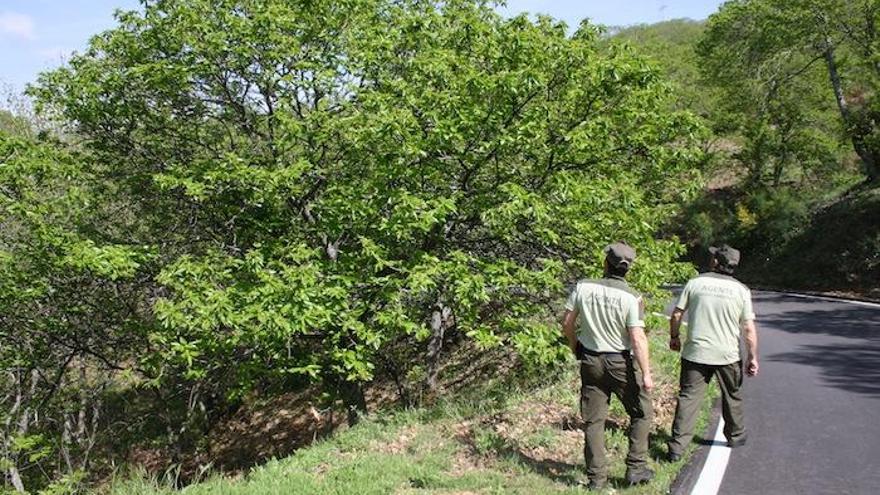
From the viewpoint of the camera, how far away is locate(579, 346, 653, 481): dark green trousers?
512 cm

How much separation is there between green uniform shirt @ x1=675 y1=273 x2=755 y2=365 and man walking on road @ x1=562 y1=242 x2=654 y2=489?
97 centimetres

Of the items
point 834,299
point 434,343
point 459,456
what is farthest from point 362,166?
point 834,299

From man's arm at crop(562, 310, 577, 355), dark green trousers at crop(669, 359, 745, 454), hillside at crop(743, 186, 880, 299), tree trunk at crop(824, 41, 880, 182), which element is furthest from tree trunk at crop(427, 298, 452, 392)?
tree trunk at crop(824, 41, 880, 182)

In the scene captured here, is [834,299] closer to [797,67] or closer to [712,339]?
[797,67]

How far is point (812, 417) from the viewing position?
7.08m

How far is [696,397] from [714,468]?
60 cm

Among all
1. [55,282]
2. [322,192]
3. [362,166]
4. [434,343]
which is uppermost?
[362,166]

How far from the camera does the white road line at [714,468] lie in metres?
5.12

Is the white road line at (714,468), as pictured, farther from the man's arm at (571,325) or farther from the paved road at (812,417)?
the man's arm at (571,325)

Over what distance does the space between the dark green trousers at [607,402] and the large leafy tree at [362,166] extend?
273 centimetres

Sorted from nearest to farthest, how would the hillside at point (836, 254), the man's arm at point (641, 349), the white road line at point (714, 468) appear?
the man's arm at point (641, 349)
the white road line at point (714, 468)
the hillside at point (836, 254)

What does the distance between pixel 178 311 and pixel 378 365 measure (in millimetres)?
5950

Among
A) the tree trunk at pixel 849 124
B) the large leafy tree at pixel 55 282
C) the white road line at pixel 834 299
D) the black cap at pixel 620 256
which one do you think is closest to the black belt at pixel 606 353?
the black cap at pixel 620 256

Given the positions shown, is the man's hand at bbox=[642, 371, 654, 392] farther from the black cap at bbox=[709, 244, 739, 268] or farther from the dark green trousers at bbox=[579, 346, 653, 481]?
the black cap at bbox=[709, 244, 739, 268]
